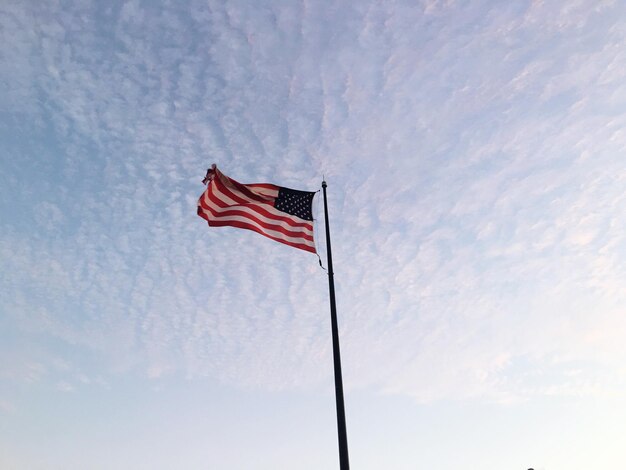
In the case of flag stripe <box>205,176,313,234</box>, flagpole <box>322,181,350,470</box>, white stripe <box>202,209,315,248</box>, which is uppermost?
flag stripe <box>205,176,313,234</box>

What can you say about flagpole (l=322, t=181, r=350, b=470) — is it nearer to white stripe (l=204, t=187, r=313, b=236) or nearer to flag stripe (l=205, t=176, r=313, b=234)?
white stripe (l=204, t=187, r=313, b=236)

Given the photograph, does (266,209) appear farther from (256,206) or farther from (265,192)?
(265,192)

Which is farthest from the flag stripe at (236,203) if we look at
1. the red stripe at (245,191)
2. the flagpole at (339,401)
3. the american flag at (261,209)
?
the flagpole at (339,401)

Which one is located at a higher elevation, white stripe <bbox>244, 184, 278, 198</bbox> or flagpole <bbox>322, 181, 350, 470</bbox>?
white stripe <bbox>244, 184, 278, 198</bbox>

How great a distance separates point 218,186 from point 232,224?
133 centimetres

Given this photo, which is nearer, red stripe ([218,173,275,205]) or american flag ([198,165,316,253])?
american flag ([198,165,316,253])

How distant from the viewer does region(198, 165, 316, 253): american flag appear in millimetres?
15359

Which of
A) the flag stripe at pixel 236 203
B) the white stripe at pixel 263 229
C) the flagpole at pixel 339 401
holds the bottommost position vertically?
the flagpole at pixel 339 401

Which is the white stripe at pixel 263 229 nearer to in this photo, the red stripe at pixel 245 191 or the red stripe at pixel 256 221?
the red stripe at pixel 256 221

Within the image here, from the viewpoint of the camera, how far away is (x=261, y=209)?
15820mm

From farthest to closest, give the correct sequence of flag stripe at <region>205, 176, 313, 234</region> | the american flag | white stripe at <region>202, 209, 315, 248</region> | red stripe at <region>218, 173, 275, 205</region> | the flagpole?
red stripe at <region>218, 173, 275, 205</region> → flag stripe at <region>205, 176, 313, 234</region> → the american flag → white stripe at <region>202, 209, 315, 248</region> → the flagpole

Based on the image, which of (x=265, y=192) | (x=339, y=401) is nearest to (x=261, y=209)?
(x=265, y=192)

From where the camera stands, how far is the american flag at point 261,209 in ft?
50.4

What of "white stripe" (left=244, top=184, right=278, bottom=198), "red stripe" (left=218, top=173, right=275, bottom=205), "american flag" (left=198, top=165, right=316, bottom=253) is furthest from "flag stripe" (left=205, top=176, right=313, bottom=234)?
"white stripe" (left=244, top=184, right=278, bottom=198)
